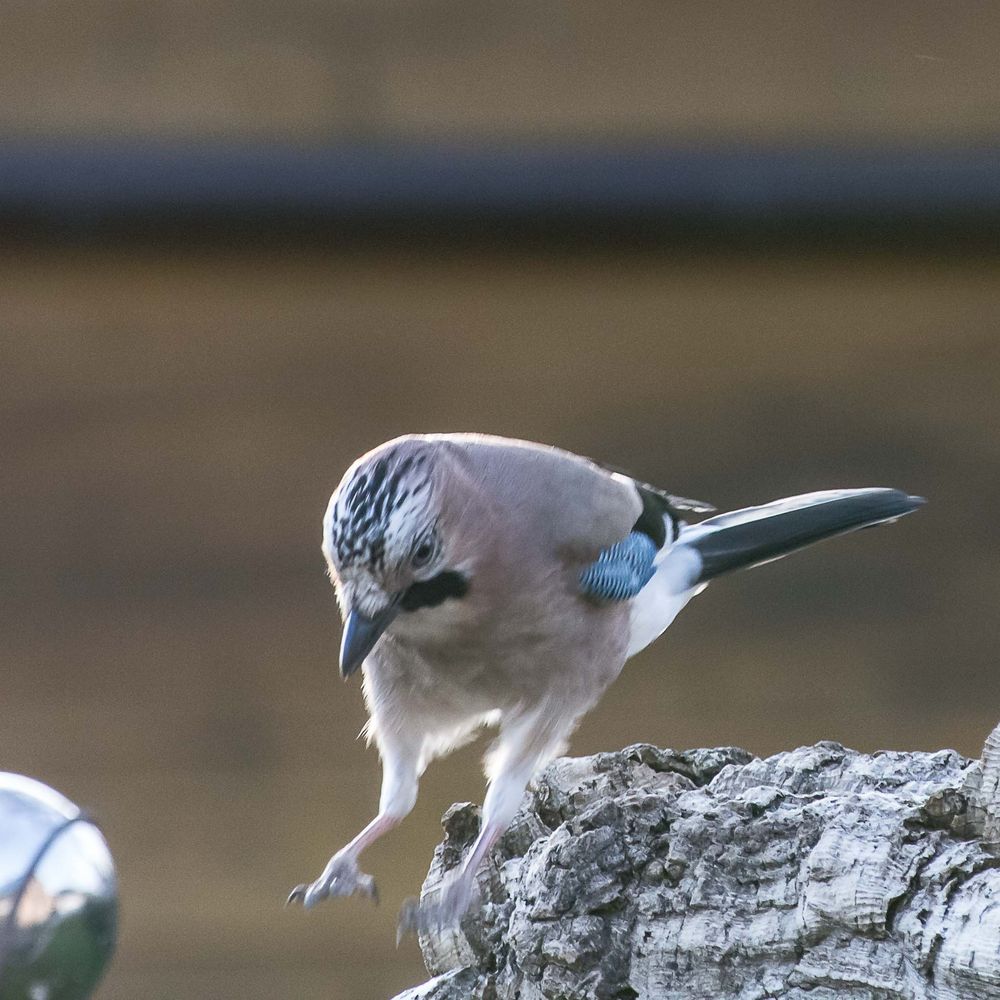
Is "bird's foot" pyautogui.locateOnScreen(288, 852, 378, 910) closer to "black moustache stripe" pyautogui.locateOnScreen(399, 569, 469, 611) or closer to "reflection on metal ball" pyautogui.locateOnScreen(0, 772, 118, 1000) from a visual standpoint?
"black moustache stripe" pyautogui.locateOnScreen(399, 569, 469, 611)

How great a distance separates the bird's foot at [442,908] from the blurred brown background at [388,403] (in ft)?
2.67

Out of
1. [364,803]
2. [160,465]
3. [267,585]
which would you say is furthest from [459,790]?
[160,465]

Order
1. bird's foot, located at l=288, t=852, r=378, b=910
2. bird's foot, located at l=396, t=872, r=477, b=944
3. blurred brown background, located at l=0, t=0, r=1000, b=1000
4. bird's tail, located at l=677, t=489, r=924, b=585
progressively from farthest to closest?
blurred brown background, located at l=0, t=0, r=1000, b=1000, bird's tail, located at l=677, t=489, r=924, b=585, bird's foot, located at l=288, t=852, r=378, b=910, bird's foot, located at l=396, t=872, r=477, b=944

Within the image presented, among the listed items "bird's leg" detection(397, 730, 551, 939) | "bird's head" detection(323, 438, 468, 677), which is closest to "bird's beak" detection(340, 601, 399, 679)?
"bird's head" detection(323, 438, 468, 677)

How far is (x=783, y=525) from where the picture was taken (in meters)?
2.04

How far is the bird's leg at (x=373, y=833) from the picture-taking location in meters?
1.71

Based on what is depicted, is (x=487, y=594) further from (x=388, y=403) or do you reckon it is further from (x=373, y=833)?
(x=388, y=403)

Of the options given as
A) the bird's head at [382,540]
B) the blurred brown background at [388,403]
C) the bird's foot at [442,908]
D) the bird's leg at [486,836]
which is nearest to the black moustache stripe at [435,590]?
the bird's head at [382,540]

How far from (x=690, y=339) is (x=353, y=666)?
1.04 metres

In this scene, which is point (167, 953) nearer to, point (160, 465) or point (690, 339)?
point (160, 465)

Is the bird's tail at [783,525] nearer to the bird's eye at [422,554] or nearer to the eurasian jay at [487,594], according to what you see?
the eurasian jay at [487,594]

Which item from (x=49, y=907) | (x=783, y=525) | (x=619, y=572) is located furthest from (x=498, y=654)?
(x=49, y=907)

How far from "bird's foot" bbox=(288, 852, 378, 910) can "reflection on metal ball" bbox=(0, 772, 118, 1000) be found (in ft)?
1.78

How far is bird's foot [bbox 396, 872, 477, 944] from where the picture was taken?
1474 millimetres
